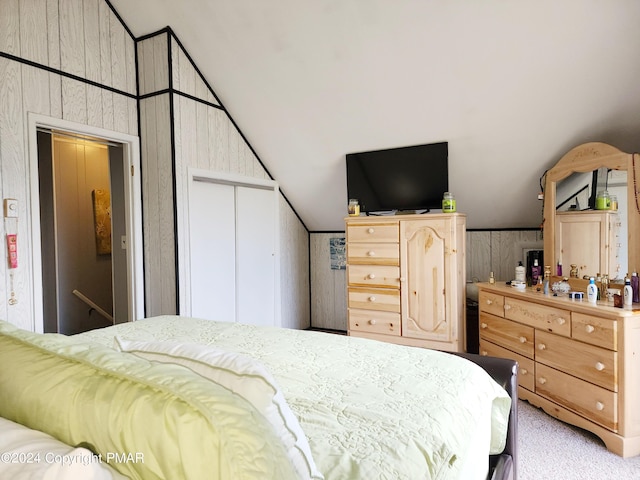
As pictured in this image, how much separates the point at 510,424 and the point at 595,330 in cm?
104

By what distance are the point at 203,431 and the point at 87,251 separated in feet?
14.5

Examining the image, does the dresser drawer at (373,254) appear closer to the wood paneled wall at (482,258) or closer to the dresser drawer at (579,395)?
the wood paneled wall at (482,258)

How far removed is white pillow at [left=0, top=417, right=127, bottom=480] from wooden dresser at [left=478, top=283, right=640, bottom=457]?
2416 millimetres

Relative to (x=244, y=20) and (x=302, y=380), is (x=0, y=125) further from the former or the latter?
(x=302, y=380)

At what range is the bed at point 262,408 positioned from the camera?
1.90 feet

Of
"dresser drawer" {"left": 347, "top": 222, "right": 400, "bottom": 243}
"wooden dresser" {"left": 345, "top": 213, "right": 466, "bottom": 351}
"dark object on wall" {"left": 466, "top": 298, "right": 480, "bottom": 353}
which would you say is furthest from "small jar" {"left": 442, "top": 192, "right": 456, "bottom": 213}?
"dark object on wall" {"left": 466, "top": 298, "right": 480, "bottom": 353}

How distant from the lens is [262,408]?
70 centimetres

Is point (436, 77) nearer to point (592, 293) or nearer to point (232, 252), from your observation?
point (592, 293)

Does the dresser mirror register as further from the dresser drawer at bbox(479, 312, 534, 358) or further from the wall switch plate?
the wall switch plate

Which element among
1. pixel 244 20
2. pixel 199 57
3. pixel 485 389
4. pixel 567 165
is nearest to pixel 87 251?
pixel 199 57

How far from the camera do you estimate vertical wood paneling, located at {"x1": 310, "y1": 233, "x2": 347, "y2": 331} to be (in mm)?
4566

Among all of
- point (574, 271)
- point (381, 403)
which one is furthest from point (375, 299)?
point (381, 403)

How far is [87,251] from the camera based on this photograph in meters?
4.23

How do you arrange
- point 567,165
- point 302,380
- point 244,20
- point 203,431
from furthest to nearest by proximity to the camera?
point 244,20 → point 567,165 → point 302,380 → point 203,431
